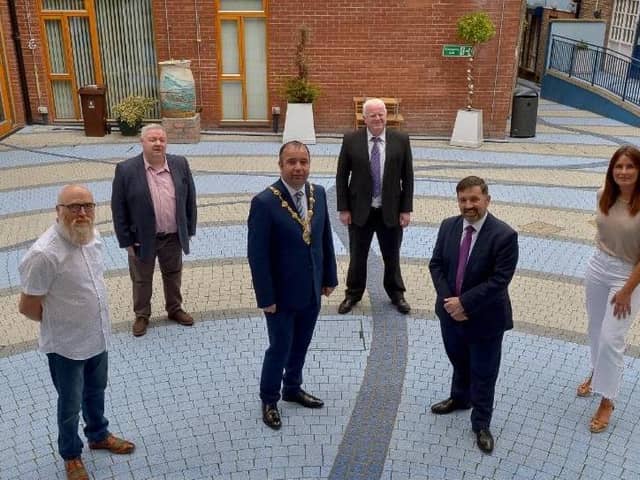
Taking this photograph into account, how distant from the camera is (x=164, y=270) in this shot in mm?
5508

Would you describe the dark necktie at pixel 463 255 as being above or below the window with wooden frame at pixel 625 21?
below

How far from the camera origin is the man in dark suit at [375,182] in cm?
541

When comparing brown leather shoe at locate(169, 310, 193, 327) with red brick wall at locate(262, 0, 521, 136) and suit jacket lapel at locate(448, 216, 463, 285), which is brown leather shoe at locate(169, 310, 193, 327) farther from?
red brick wall at locate(262, 0, 521, 136)

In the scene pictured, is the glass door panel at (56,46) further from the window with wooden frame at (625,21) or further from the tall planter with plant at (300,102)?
the window with wooden frame at (625,21)

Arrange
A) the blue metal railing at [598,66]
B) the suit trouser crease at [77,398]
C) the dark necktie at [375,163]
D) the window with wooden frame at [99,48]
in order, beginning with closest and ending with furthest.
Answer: the suit trouser crease at [77,398], the dark necktie at [375,163], the window with wooden frame at [99,48], the blue metal railing at [598,66]

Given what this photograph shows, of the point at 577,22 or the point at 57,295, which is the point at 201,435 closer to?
the point at 57,295

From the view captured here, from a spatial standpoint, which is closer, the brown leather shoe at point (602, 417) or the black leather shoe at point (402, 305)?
the brown leather shoe at point (602, 417)

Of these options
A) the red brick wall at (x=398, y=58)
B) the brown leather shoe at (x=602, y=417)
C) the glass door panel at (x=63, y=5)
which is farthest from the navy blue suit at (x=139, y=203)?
the glass door panel at (x=63, y=5)

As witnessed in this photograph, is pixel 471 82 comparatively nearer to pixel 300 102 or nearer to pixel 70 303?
pixel 300 102

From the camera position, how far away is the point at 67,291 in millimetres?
3469

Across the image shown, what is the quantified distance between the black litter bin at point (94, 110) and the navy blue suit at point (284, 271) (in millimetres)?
9881

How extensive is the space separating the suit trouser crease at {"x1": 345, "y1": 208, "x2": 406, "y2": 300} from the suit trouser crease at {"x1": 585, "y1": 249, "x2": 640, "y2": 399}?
1.83m

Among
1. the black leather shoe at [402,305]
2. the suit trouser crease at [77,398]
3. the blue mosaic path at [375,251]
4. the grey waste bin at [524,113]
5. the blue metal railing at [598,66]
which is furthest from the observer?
the blue metal railing at [598,66]

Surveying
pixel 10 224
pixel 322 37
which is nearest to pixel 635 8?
pixel 322 37
